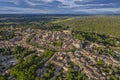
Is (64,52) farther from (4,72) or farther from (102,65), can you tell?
(4,72)

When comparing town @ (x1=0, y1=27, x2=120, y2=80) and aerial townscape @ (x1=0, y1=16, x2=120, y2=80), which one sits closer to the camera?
aerial townscape @ (x1=0, y1=16, x2=120, y2=80)

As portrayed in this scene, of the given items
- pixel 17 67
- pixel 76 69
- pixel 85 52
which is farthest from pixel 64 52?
pixel 17 67

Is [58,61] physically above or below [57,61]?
below

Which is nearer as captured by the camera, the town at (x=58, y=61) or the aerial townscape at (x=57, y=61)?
the aerial townscape at (x=57, y=61)

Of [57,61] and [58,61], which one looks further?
[58,61]

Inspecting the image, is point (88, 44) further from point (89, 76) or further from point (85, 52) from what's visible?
point (89, 76)

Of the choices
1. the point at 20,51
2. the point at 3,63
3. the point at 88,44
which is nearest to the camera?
the point at 3,63

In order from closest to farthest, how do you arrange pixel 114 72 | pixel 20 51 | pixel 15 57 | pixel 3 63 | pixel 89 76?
1. pixel 89 76
2. pixel 114 72
3. pixel 3 63
4. pixel 15 57
5. pixel 20 51

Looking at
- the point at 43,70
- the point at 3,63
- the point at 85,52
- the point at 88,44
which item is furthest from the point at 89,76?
the point at 88,44

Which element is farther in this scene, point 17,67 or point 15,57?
point 15,57
